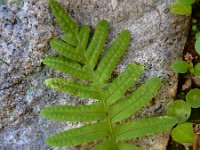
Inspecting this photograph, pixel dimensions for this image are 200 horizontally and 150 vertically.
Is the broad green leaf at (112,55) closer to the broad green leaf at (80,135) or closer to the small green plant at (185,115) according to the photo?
the broad green leaf at (80,135)

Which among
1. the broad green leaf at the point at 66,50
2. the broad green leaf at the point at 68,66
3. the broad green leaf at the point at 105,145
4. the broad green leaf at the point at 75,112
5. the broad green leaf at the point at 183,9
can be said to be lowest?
the broad green leaf at the point at 105,145

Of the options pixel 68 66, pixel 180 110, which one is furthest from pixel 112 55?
pixel 180 110

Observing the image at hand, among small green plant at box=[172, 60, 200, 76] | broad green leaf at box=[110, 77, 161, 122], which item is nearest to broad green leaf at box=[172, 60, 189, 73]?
small green plant at box=[172, 60, 200, 76]

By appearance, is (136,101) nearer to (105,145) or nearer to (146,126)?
(146,126)

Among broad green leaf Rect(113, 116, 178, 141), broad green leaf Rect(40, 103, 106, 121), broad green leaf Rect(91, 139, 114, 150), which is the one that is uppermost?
broad green leaf Rect(40, 103, 106, 121)

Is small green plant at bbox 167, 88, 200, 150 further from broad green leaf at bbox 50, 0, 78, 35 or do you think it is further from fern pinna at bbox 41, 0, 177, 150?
broad green leaf at bbox 50, 0, 78, 35

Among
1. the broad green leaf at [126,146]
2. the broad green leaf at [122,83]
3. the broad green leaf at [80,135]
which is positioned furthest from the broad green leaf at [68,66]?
the broad green leaf at [126,146]

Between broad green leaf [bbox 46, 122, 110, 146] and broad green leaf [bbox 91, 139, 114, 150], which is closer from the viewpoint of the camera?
broad green leaf [bbox 46, 122, 110, 146]
